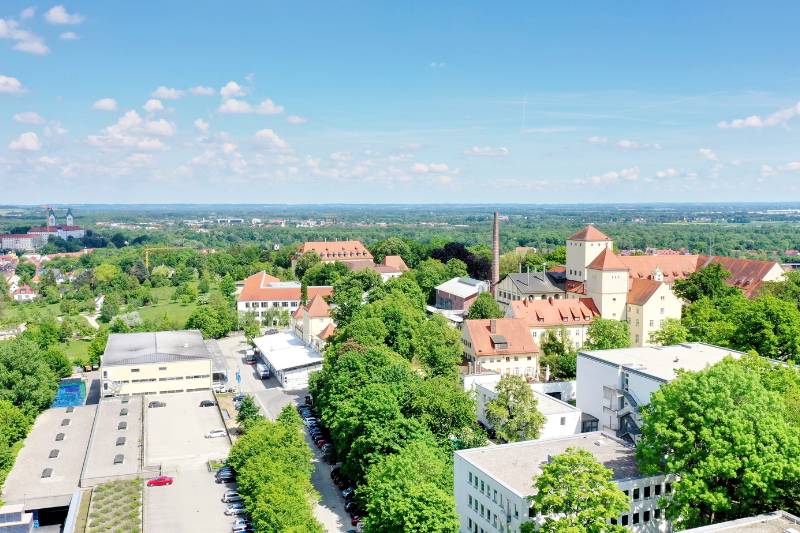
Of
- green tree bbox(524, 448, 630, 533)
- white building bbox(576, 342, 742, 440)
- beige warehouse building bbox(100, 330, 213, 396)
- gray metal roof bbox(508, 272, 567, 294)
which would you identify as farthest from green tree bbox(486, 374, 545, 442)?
gray metal roof bbox(508, 272, 567, 294)

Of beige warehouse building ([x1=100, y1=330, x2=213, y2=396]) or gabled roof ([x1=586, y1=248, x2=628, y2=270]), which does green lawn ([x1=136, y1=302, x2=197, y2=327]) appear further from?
gabled roof ([x1=586, y1=248, x2=628, y2=270])

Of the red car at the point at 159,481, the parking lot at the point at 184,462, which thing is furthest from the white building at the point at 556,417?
the red car at the point at 159,481

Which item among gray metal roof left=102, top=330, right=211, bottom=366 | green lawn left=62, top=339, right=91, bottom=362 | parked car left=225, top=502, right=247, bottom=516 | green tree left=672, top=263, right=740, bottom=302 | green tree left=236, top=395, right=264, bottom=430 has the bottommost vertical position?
green lawn left=62, top=339, right=91, bottom=362

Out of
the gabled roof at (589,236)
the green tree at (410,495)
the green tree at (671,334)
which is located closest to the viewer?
the green tree at (410,495)

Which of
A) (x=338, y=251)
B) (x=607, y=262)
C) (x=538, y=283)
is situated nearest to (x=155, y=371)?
(x=538, y=283)

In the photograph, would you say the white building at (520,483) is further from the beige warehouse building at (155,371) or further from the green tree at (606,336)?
the beige warehouse building at (155,371)

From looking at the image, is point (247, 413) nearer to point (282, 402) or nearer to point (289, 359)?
point (282, 402)
